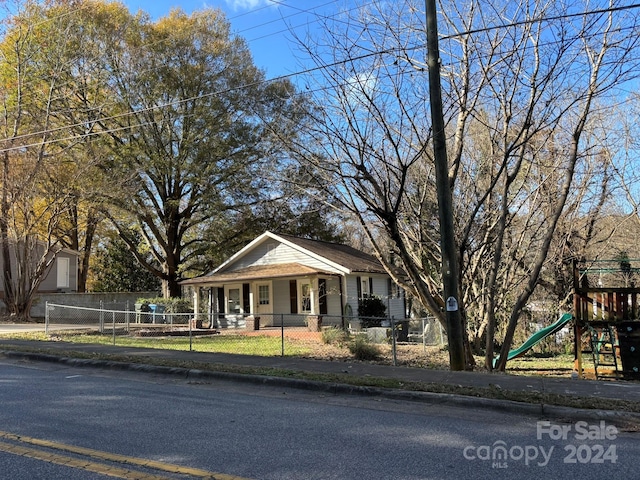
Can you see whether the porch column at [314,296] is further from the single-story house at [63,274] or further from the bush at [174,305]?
the single-story house at [63,274]

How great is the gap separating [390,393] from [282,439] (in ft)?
9.13

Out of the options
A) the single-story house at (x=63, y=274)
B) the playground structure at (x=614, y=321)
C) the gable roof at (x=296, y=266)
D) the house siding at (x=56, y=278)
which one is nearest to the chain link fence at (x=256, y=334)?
the gable roof at (x=296, y=266)

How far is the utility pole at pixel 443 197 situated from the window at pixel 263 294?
17929mm

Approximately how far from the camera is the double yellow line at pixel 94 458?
4.51 metres

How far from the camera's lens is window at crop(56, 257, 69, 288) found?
39.2 meters

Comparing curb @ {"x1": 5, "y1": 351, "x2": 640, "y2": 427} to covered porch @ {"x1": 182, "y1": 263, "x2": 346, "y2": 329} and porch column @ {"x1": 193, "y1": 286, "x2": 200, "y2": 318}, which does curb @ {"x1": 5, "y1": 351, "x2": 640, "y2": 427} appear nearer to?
covered porch @ {"x1": 182, "y1": 263, "x2": 346, "y2": 329}

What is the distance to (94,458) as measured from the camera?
4887mm

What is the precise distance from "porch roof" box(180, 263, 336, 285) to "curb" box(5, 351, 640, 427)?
1392 cm

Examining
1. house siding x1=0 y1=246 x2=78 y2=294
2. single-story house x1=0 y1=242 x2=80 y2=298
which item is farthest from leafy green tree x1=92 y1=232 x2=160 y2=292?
single-story house x1=0 y1=242 x2=80 y2=298

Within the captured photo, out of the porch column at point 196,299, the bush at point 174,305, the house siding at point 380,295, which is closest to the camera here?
the house siding at point 380,295

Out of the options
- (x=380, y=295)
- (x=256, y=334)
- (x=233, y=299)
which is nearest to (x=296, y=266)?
(x=256, y=334)

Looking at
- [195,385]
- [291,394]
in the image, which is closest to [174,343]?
[195,385]

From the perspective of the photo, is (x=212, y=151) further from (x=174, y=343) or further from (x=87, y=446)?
(x=87, y=446)

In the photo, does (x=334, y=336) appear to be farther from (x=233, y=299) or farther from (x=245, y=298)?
(x=233, y=299)
